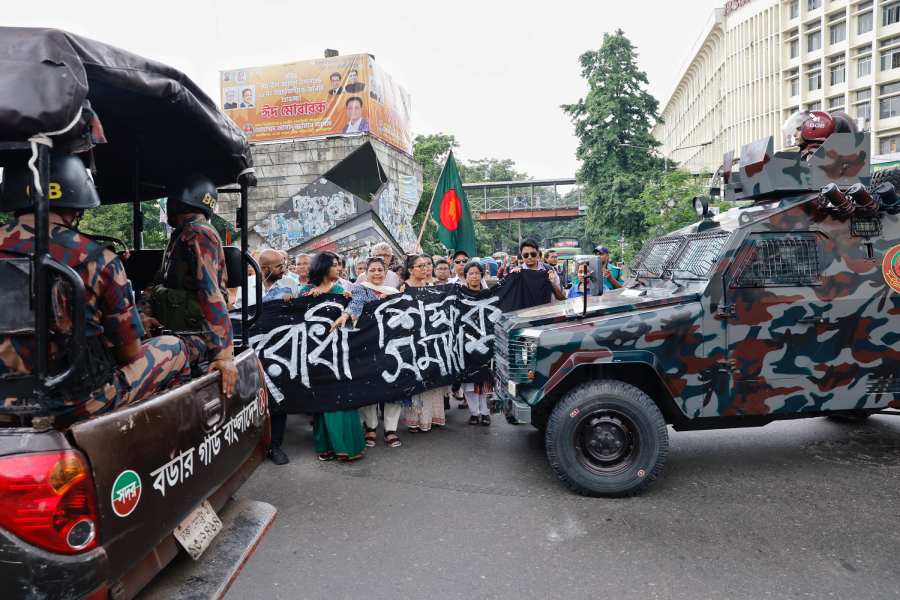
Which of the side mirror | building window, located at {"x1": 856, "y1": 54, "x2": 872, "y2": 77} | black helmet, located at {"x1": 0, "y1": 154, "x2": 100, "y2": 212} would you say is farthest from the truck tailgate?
building window, located at {"x1": 856, "y1": 54, "x2": 872, "y2": 77}

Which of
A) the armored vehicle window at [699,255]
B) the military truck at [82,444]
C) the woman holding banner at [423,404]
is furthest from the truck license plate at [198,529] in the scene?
the armored vehicle window at [699,255]

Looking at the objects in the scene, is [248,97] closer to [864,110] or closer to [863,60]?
[864,110]

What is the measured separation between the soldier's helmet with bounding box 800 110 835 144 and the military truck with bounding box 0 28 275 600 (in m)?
5.29

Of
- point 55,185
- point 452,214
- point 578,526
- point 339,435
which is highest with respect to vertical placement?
point 452,214

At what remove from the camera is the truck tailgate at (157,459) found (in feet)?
6.61

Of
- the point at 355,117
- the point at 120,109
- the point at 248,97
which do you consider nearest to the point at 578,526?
the point at 120,109

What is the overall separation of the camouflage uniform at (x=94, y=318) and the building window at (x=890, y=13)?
158ft

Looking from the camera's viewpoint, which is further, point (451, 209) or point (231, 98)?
point (231, 98)

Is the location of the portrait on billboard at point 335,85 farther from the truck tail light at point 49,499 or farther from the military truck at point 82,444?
the truck tail light at point 49,499

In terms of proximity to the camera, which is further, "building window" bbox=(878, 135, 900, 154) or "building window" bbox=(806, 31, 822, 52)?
"building window" bbox=(806, 31, 822, 52)

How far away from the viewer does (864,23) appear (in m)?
40.2

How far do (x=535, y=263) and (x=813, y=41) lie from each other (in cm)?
4772

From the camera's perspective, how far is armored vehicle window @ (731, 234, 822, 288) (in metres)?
4.70

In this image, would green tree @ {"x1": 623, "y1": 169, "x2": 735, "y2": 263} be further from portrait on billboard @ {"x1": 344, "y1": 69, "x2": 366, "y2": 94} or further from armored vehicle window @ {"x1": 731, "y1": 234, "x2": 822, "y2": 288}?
portrait on billboard @ {"x1": 344, "y1": 69, "x2": 366, "y2": 94}
